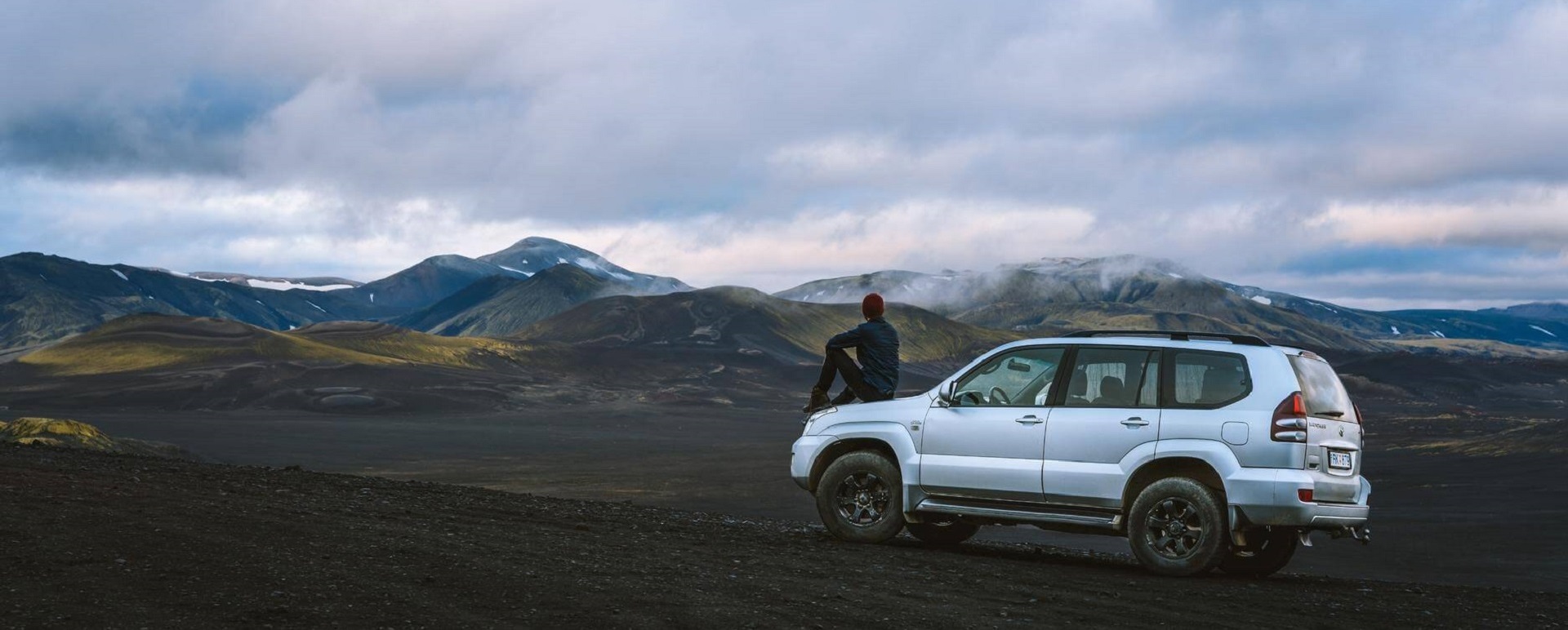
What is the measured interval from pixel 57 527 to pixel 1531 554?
71.7 feet

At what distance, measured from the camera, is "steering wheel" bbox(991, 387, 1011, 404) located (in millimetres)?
12227

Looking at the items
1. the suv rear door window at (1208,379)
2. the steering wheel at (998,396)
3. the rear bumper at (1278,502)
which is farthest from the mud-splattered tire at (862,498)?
the rear bumper at (1278,502)

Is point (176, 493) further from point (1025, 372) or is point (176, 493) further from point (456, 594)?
point (1025, 372)

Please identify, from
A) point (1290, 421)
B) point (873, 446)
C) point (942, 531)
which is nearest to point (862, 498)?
point (873, 446)

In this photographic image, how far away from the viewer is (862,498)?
513 inches

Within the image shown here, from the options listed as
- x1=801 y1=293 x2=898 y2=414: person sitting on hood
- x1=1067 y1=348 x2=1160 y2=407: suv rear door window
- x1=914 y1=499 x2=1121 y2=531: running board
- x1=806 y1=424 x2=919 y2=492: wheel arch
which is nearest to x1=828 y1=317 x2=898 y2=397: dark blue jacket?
x1=801 y1=293 x2=898 y2=414: person sitting on hood

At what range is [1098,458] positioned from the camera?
11.5 m

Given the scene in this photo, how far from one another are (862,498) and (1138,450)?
287cm

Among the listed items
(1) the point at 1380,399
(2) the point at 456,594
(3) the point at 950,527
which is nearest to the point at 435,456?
(3) the point at 950,527

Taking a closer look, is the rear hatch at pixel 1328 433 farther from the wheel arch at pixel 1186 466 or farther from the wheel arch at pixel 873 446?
the wheel arch at pixel 873 446

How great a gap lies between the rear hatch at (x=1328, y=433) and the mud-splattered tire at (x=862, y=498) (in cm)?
371

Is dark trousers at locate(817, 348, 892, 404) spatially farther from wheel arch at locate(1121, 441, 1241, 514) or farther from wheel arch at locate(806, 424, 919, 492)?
wheel arch at locate(1121, 441, 1241, 514)

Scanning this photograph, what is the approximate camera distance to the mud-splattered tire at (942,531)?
43.6 feet

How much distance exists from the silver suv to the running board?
0.04 feet
